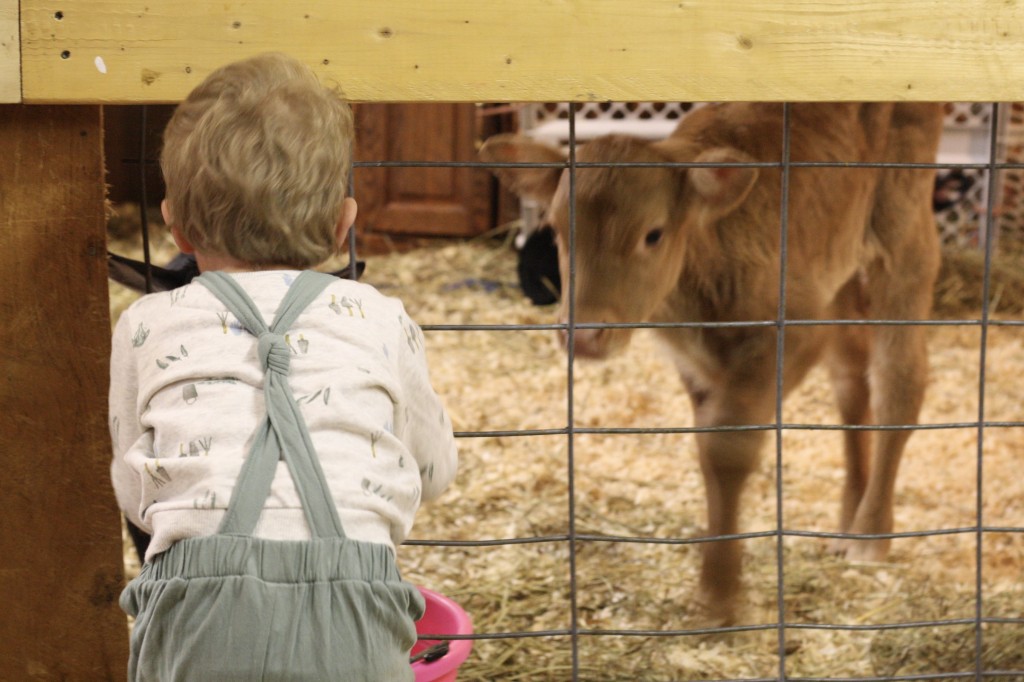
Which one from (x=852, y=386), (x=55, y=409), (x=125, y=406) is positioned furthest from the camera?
(x=852, y=386)

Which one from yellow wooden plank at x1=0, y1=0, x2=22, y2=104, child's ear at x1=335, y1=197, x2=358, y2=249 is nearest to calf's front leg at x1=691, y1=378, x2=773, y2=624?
child's ear at x1=335, y1=197, x2=358, y2=249

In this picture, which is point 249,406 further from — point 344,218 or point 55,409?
point 55,409

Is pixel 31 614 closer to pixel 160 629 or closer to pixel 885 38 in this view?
pixel 160 629

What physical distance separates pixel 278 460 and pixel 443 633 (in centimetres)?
86

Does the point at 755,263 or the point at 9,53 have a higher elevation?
the point at 9,53

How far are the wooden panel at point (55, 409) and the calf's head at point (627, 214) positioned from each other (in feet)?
3.82

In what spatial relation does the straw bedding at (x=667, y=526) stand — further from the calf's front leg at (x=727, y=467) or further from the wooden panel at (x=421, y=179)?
the wooden panel at (x=421, y=179)

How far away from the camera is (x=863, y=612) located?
122 inches

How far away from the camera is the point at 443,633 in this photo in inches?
83.0

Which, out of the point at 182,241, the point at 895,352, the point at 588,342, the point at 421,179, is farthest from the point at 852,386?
the point at 421,179

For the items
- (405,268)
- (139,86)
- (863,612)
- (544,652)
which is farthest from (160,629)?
(405,268)

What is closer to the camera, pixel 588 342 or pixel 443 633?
pixel 443 633

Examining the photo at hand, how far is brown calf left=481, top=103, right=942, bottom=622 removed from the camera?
301cm

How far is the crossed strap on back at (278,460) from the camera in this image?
1351mm
